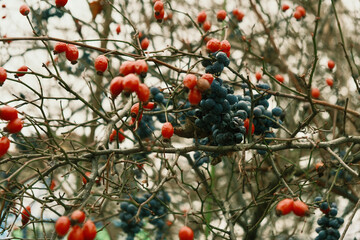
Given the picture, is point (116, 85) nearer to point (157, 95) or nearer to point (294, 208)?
point (294, 208)

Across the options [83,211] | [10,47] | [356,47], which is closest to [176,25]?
→ [10,47]

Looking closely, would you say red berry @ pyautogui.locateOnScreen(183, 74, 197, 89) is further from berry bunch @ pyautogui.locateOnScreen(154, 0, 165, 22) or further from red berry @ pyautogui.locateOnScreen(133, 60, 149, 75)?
berry bunch @ pyautogui.locateOnScreen(154, 0, 165, 22)

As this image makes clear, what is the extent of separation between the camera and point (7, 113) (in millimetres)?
1923

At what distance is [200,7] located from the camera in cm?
536

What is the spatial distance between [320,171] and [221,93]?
41.6 inches

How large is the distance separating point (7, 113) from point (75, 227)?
0.82m

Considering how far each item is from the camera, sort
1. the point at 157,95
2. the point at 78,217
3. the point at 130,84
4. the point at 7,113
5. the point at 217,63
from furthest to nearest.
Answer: the point at 157,95, the point at 217,63, the point at 7,113, the point at 130,84, the point at 78,217

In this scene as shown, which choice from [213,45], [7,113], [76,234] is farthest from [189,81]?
[7,113]

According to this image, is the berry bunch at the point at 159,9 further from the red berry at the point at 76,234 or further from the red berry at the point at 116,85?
the red berry at the point at 76,234

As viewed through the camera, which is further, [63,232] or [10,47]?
[10,47]

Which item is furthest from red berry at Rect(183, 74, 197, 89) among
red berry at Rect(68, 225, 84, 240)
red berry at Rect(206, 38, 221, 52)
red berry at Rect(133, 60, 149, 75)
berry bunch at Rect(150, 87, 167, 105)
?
berry bunch at Rect(150, 87, 167, 105)

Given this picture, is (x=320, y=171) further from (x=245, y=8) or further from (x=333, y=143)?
(x=245, y=8)

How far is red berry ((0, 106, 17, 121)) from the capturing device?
1902 millimetres

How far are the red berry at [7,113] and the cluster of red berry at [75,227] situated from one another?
0.75 meters
